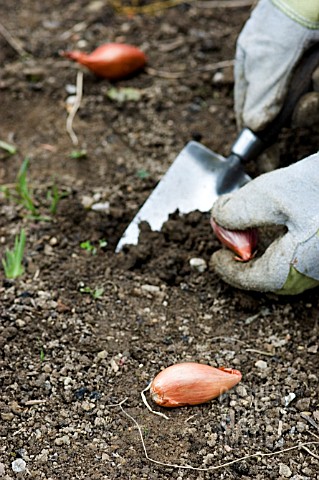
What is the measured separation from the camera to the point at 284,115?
220 centimetres

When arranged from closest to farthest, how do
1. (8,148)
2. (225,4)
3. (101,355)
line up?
(101,355), (8,148), (225,4)

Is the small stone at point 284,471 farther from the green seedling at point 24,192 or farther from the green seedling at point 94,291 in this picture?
the green seedling at point 24,192

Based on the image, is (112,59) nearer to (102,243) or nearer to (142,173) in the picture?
(142,173)

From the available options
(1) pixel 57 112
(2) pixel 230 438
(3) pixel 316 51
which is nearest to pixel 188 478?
(2) pixel 230 438

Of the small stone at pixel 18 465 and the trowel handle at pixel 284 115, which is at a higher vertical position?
the trowel handle at pixel 284 115

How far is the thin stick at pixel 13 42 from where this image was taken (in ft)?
9.96

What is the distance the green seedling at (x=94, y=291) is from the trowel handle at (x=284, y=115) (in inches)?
22.9

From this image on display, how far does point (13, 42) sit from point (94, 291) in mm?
1440

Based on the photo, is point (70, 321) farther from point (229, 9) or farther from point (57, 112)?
point (229, 9)

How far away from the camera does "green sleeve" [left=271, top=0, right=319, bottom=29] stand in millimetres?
2062

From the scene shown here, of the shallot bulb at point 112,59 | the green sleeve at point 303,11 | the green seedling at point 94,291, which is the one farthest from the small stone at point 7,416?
the shallot bulb at point 112,59

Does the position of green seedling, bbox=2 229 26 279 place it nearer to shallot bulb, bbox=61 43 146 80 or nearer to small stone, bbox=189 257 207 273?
small stone, bbox=189 257 207 273

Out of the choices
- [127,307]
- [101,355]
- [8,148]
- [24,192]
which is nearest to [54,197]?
[24,192]

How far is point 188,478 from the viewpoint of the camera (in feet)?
5.33
